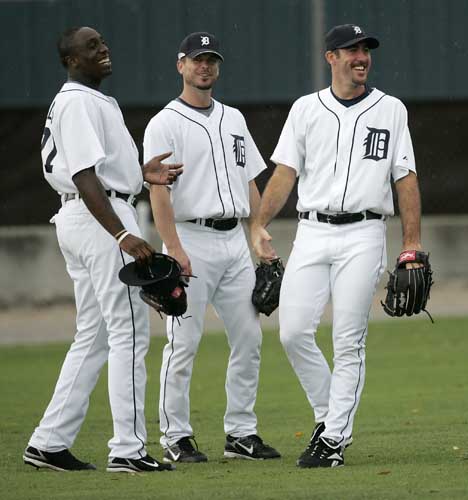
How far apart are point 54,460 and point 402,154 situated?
243 cm

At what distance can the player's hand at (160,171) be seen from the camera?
7.08 m

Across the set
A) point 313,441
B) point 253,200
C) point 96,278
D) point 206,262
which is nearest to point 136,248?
point 96,278

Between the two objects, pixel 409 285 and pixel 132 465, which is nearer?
pixel 132 465

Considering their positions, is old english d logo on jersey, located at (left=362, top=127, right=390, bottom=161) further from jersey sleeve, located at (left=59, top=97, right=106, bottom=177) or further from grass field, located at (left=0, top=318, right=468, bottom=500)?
grass field, located at (left=0, top=318, right=468, bottom=500)

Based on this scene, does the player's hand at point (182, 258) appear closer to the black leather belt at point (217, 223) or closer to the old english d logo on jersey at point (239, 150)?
the black leather belt at point (217, 223)

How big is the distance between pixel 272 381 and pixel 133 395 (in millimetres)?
4848

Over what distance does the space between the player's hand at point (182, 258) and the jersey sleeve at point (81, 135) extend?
80 cm

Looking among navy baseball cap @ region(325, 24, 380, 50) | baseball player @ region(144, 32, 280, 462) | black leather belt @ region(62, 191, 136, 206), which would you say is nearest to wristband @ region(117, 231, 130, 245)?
black leather belt @ region(62, 191, 136, 206)

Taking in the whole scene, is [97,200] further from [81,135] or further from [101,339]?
[101,339]

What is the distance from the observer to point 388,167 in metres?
7.09

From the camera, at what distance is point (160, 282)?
6742 mm

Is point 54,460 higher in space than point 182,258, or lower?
lower

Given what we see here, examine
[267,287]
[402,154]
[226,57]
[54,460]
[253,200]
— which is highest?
[226,57]

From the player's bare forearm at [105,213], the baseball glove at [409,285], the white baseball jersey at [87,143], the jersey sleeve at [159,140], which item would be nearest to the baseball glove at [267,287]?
the baseball glove at [409,285]
